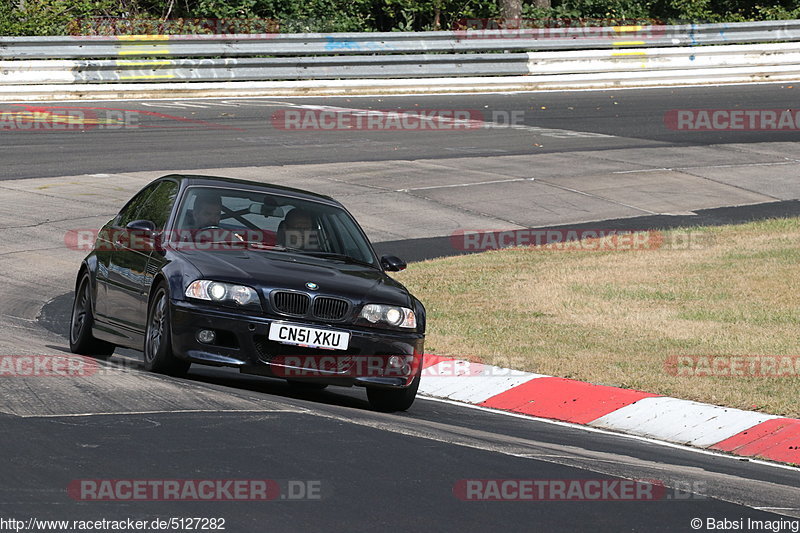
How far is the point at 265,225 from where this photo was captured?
32.1ft

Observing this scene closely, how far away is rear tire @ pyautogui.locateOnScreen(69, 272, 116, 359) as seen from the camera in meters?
10.5

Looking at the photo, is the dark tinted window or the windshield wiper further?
the dark tinted window

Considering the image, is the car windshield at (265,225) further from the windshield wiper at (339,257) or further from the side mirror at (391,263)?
the side mirror at (391,263)

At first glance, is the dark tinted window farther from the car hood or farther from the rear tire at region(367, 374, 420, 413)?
the rear tire at region(367, 374, 420, 413)

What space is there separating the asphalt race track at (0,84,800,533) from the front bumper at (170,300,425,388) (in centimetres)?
25

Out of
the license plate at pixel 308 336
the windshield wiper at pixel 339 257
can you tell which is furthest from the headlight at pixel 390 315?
the windshield wiper at pixel 339 257

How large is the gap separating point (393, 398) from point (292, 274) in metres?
1.14

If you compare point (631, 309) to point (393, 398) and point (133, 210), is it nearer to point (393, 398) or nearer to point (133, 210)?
point (393, 398)

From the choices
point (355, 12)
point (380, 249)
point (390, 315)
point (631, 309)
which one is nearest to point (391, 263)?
point (390, 315)

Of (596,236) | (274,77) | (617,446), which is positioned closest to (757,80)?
(274,77)

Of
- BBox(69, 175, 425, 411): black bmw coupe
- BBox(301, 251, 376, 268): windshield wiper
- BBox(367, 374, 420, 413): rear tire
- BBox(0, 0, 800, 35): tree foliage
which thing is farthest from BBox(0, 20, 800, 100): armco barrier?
BBox(367, 374, 420, 413): rear tire

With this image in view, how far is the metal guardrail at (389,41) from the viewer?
26.7 metres

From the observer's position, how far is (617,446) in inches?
340

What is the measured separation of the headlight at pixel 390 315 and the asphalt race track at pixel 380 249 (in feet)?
2.04
